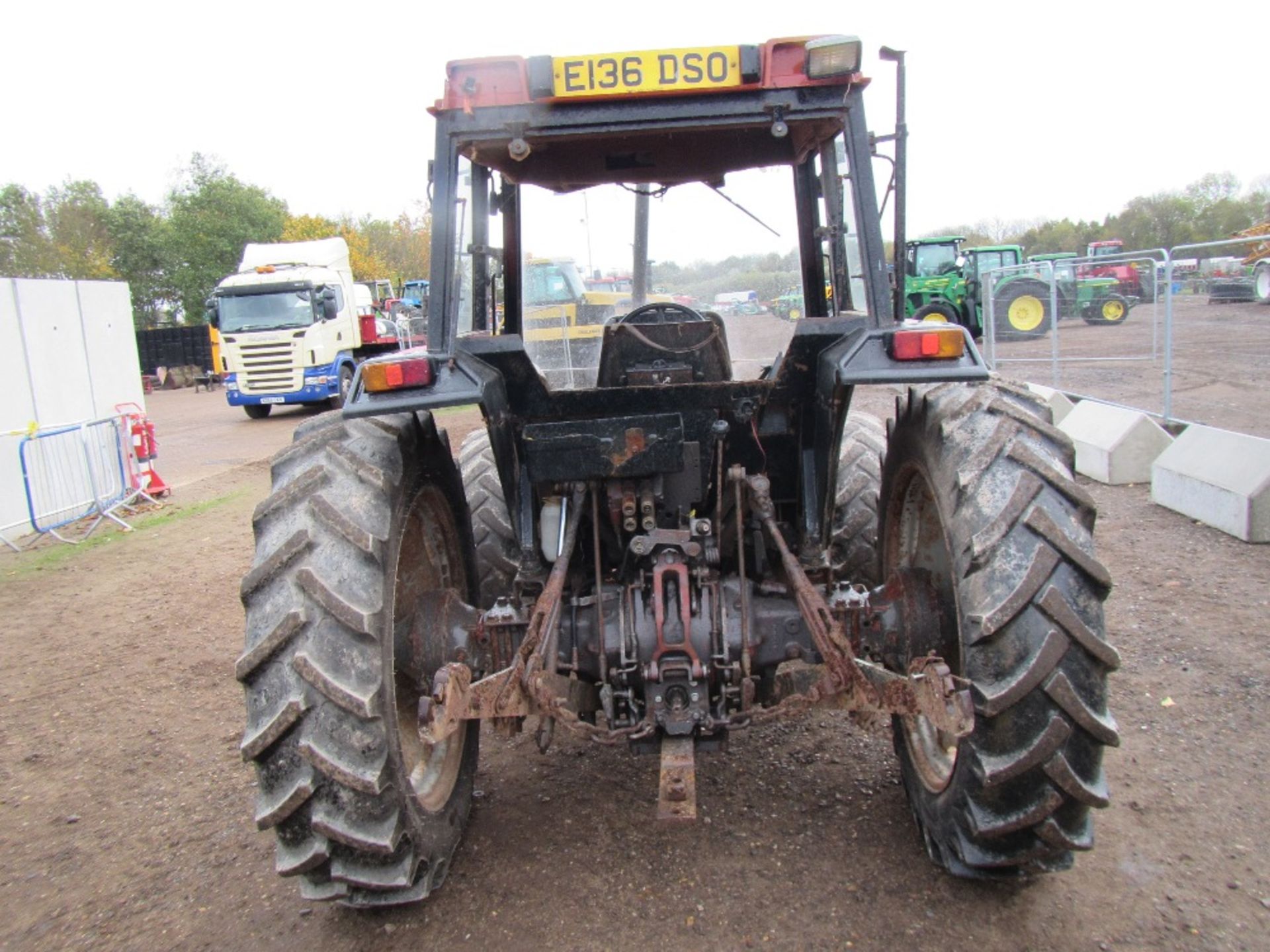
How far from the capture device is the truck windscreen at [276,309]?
19.3 metres

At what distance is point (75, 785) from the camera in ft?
13.5

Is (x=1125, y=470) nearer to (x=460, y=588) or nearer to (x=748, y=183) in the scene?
(x=748, y=183)

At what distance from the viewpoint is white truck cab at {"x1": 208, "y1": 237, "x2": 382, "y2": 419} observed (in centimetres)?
1933

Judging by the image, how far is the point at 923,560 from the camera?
11.8 ft

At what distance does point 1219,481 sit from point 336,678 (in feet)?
21.1

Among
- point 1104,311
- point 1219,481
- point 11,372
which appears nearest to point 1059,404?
point 1219,481

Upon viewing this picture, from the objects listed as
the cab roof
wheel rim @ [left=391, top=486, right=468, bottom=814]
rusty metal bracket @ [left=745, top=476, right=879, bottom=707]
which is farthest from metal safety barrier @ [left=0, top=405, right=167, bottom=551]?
rusty metal bracket @ [left=745, top=476, right=879, bottom=707]

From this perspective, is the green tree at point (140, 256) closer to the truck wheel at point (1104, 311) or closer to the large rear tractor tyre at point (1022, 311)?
the large rear tractor tyre at point (1022, 311)

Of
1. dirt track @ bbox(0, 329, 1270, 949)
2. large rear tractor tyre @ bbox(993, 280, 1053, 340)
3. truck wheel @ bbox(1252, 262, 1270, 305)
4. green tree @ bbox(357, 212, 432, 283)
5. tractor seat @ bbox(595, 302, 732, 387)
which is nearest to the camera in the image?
dirt track @ bbox(0, 329, 1270, 949)

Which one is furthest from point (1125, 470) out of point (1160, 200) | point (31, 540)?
point (1160, 200)

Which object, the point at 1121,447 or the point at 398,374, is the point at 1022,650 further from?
the point at 1121,447

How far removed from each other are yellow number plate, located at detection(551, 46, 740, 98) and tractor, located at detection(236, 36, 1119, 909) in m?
0.01

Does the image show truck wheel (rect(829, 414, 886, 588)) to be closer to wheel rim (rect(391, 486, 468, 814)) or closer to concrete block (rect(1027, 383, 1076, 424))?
wheel rim (rect(391, 486, 468, 814))

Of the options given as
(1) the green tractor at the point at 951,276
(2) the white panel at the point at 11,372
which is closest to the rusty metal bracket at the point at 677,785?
(2) the white panel at the point at 11,372
